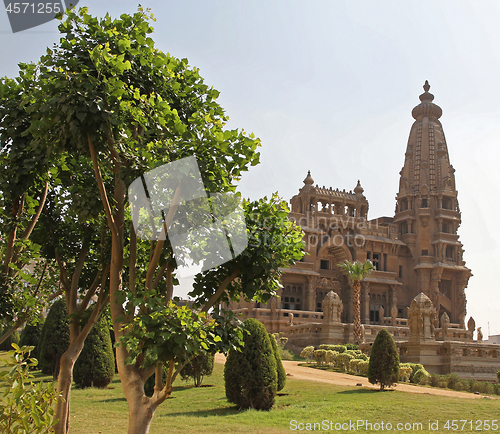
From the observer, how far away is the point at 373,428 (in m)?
12.0

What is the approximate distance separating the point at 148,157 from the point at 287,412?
979 cm

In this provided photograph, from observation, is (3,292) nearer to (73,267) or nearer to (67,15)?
(73,267)

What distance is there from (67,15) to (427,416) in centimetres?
1199

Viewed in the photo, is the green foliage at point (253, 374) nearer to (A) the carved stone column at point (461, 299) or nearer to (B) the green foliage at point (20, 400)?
(B) the green foliage at point (20, 400)

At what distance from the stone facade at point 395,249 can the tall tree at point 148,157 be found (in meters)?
36.3

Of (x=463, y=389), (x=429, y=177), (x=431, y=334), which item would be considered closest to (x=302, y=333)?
(x=431, y=334)

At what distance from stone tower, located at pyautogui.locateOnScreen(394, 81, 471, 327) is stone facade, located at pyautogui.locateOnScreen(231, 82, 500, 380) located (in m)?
0.11

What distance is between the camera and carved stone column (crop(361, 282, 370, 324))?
51.1 meters

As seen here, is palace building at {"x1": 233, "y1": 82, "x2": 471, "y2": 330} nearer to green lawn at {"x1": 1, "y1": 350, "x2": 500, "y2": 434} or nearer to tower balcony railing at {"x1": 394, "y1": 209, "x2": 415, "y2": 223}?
tower balcony railing at {"x1": 394, "y1": 209, "x2": 415, "y2": 223}

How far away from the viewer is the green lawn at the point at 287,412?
12068 mm

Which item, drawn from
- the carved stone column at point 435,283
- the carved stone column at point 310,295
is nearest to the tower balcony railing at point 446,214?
the carved stone column at point 435,283

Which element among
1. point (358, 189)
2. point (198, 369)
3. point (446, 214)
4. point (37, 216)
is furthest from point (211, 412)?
point (446, 214)

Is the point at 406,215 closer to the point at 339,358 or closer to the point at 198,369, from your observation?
the point at 339,358

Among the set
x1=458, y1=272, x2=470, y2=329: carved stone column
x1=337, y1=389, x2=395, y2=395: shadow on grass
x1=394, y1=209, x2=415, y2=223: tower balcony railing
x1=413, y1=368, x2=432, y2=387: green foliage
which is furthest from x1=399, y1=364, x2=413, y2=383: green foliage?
x1=394, y1=209, x2=415, y2=223: tower balcony railing
